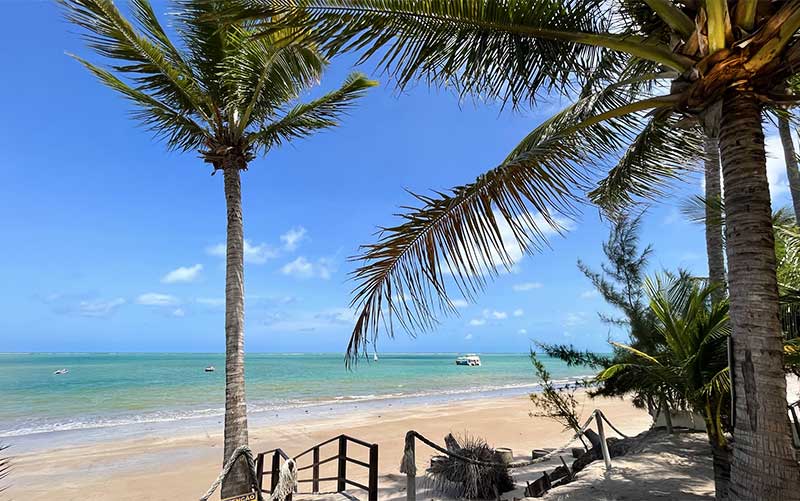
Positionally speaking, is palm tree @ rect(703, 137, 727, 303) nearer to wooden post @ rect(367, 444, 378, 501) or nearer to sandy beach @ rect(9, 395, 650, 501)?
wooden post @ rect(367, 444, 378, 501)

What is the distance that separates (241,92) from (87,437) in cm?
1643

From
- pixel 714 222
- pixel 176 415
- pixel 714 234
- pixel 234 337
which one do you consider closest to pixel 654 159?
pixel 714 222

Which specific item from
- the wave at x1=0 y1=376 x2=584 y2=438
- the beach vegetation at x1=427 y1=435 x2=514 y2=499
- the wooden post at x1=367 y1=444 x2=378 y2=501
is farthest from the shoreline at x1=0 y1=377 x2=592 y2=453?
the wooden post at x1=367 y1=444 x2=378 y2=501

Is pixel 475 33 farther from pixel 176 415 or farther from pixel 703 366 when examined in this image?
pixel 176 415

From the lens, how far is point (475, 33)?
12.1 ft

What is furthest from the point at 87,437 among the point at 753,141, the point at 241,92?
the point at 753,141

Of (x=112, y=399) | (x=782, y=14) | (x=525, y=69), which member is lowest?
(x=112, y=399)

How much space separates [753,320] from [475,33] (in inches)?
112

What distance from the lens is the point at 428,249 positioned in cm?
362

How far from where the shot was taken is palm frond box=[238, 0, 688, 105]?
11.1ft

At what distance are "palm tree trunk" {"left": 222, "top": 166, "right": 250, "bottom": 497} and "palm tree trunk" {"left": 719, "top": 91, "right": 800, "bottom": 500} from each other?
5.41 meters

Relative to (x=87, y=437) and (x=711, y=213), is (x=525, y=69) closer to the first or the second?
(x=711, y=213)

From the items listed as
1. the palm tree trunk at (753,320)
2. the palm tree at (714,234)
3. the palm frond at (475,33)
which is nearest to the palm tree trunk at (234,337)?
the palm frond at (475,33)

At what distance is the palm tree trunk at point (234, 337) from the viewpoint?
6.01 meters
